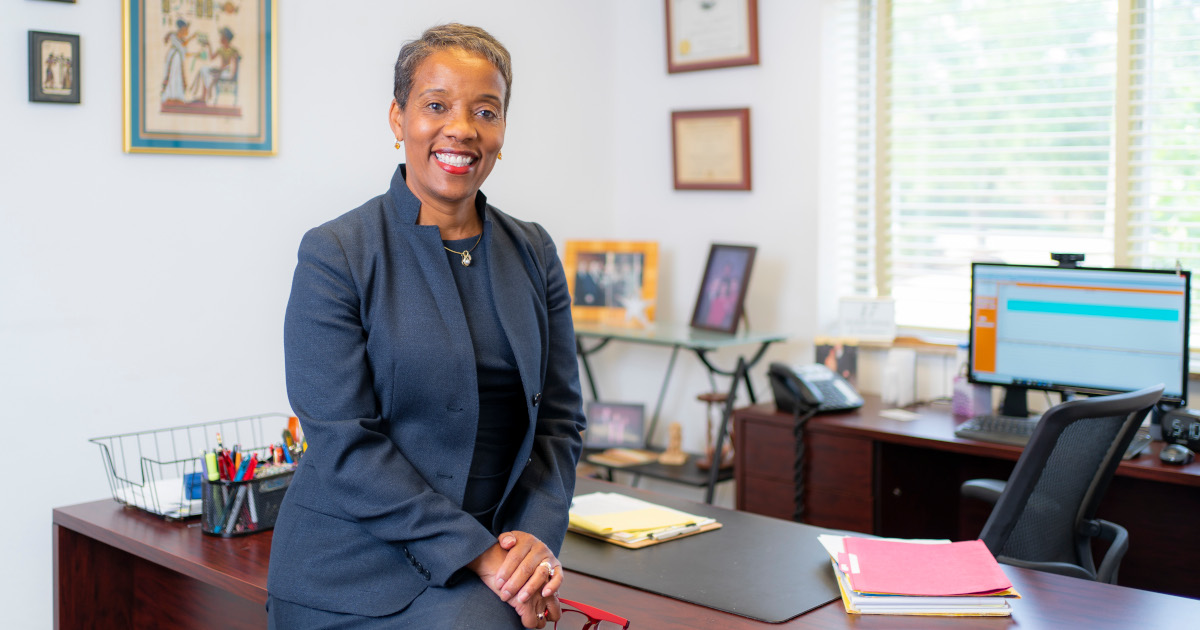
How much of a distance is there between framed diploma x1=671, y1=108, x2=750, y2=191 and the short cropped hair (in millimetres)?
2494

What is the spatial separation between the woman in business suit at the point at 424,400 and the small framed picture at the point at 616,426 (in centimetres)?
248

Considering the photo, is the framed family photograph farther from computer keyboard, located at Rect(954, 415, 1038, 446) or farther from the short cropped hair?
computer keyboard, located at Rect(954, 415, 1038, 446)

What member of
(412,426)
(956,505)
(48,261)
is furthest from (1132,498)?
(48,261)

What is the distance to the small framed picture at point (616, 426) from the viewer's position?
13.7 feet

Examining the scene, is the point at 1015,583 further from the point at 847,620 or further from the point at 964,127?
the point at 964,127

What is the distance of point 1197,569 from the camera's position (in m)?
2.91

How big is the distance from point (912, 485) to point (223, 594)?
6.96ft

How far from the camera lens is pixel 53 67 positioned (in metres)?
2.81

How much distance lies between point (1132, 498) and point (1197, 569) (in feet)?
0.81

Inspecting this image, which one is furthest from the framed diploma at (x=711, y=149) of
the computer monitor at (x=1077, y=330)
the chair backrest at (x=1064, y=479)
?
the chair backrest at (x=1064, y=479)

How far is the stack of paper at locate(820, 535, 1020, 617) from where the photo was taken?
157 cm

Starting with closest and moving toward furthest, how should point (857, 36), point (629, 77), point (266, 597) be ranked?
point (266, 597), point (857, 36), point (629, 77)

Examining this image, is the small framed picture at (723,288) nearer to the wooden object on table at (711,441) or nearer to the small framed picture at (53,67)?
the wooden object on table at (711,441)

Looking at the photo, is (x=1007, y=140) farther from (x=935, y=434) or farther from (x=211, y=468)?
(x=211, y=468)
